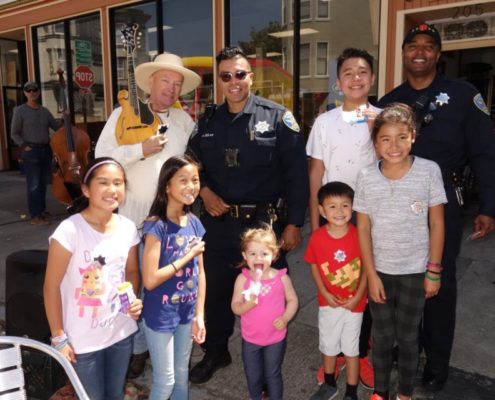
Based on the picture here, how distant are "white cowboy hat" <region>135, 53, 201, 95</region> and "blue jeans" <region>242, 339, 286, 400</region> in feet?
5.38

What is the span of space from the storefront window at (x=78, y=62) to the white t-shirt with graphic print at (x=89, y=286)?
25.2 feet

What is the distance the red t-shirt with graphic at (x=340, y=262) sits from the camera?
2.44 m

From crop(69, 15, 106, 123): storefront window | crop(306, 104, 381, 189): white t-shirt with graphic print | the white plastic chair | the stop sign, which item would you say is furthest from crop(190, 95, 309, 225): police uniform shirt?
the stop sign

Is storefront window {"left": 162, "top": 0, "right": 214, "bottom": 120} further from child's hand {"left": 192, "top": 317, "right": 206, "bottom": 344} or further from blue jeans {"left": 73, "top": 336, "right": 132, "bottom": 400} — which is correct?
blue jeans {"left": 73, "top": 336, "right": 132, "bottom": 400}

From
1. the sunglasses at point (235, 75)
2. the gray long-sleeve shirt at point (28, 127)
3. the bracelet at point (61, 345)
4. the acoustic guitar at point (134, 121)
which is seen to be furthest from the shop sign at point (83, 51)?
the bracelet at point (61, 345)

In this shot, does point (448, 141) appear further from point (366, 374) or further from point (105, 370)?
point (105, 370)

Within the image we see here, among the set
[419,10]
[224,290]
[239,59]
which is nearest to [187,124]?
[239,59]

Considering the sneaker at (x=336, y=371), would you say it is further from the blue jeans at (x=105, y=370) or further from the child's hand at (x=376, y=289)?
the blue jeans at (x=105, y=370)

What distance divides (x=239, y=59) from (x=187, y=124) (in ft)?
1.87

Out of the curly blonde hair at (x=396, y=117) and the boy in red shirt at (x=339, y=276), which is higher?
the curly blonde hair at (x=396, y=117)

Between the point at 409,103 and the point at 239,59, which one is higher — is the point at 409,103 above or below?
below

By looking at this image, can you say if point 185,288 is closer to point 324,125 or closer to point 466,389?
point 324,125

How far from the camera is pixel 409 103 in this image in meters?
2.63

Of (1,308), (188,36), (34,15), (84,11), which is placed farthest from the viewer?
(34,15)
